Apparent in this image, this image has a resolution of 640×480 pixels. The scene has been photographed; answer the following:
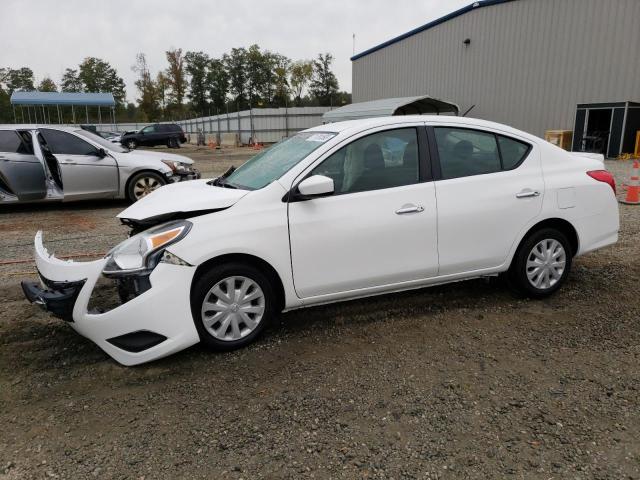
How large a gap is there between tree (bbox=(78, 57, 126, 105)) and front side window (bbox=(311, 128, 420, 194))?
77.5 metres

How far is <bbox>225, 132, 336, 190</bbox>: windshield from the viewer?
3.82m

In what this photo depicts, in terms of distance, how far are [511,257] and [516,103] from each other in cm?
2140

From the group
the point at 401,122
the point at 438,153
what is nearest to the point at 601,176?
the point at 438,153

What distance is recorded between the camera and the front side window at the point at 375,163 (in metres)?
3.75

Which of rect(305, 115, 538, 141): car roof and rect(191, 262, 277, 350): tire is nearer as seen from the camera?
rect(191, 262, 277, 350): tire

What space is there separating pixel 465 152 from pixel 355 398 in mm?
2263

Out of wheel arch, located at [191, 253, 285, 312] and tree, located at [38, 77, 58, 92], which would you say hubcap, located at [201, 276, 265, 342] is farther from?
tree, located at [38, 77, 58, 92]

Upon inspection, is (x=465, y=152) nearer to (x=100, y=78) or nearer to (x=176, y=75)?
(x=176, y=75)

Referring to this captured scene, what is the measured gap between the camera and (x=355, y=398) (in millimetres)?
2977

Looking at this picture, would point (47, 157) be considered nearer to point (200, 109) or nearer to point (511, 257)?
point (511, 257)

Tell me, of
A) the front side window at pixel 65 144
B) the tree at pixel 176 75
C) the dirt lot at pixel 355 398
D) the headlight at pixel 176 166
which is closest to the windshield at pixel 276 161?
the dirt lot at pixel 355 398

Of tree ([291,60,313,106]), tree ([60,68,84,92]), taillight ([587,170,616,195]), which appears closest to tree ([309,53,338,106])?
tree ([291,60,313,106])

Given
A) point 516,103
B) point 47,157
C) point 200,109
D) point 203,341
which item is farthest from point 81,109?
point 203,341

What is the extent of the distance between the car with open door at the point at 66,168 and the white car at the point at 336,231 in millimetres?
5375
